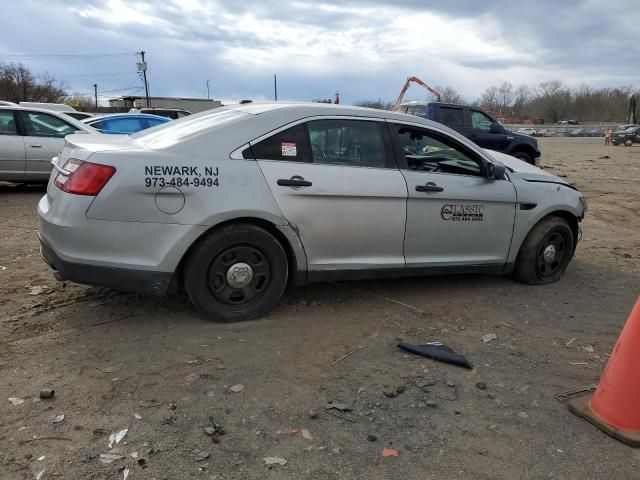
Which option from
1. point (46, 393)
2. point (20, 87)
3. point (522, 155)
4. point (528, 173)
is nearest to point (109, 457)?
point (46, 393)

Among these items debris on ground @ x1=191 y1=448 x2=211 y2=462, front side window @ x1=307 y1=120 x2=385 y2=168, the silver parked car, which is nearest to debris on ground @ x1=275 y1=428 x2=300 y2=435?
debris on ground @ x1=191 y1=448 x2=211 y2=462

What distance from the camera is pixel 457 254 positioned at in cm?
487

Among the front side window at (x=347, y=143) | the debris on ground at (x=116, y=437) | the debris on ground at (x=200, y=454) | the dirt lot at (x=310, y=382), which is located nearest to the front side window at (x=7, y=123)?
the dirt lot at (x=310, y=382)

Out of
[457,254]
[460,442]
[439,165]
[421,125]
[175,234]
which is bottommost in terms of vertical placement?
[460,442]

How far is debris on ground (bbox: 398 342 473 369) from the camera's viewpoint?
144 inches

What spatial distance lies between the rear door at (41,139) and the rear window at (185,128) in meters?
5.97

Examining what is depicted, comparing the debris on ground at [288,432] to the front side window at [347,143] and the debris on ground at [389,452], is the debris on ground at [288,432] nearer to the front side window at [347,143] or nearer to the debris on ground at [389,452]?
the debris on ground at [389,452]

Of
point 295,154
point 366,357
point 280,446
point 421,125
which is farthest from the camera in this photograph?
point 421,125

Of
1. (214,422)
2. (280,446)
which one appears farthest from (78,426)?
(280,446)

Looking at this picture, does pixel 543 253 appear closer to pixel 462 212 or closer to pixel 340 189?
pixel 462 212

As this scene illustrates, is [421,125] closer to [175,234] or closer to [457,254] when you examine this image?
[457,254]

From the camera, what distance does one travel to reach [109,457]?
255 centimetres

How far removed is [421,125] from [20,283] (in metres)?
3.80

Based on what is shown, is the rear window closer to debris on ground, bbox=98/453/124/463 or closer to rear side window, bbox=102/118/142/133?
debris on ground, bbox=98/453/124/463
